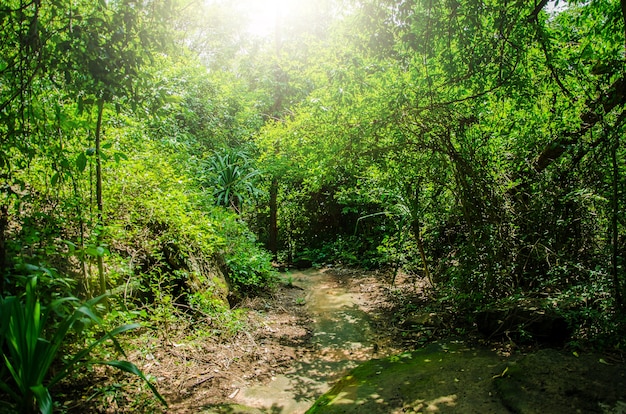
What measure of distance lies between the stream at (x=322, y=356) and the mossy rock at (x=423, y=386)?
16.1 inches

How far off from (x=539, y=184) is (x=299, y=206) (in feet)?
29.5

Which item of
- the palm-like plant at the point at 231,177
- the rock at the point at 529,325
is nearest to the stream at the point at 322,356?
the rock at the point at 529,325

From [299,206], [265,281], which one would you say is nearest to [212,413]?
[265,281]

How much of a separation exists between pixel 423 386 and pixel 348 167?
111 inches

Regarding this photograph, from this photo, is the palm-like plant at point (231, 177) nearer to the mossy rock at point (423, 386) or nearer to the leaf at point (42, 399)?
the mossy rock at point (423, 386)

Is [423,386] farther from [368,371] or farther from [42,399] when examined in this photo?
[42,399]

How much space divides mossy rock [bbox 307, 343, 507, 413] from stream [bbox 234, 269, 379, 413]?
410 mm

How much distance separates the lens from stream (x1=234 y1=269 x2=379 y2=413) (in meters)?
3.19

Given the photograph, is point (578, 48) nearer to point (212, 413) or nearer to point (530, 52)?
point (530, 52)

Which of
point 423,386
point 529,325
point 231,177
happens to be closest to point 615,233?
point 529,325

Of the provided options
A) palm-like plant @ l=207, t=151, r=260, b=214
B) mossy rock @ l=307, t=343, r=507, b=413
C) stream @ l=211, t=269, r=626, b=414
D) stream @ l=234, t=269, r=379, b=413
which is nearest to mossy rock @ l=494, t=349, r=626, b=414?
stream @ l=211, t=269, r=626, b=414

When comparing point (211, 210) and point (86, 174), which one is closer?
point (86, 174)

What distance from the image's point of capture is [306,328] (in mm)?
5336

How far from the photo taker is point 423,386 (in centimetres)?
277
